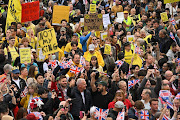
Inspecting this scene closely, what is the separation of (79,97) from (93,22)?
15.9 feet

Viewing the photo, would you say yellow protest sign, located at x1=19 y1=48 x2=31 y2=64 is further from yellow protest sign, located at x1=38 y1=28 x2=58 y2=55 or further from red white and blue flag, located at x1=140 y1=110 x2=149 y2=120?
red white and blue flag, located at x1=140 y1=110 x2=149 y2=120

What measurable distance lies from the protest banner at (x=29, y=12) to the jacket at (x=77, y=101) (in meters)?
4.59

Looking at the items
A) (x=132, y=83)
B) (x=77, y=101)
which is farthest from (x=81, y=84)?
(x=132, y=83)

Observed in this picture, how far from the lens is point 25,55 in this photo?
1372 cm

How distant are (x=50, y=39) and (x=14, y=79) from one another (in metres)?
2.43

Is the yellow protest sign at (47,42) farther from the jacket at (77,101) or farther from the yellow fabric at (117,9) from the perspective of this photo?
the yellow fabric at (117,9)

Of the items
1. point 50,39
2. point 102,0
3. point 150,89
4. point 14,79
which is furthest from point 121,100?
point 102,0

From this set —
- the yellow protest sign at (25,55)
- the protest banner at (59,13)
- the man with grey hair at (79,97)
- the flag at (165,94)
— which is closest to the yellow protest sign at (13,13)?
the protest banner at (59,13)

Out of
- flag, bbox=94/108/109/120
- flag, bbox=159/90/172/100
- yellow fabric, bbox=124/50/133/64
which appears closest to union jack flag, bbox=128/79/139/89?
flag, bbox=159/90/172/100

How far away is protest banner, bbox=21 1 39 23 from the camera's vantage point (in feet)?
51.5


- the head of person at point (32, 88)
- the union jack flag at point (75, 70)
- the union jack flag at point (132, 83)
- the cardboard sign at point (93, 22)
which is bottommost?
the union jack flag at point (132, 83)

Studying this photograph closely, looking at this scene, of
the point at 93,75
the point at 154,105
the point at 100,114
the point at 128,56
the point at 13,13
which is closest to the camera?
the point at 100,114

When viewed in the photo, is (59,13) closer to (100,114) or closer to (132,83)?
(132,83)

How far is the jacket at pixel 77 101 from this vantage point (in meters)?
11.5
